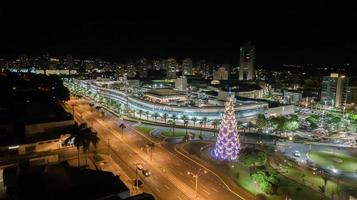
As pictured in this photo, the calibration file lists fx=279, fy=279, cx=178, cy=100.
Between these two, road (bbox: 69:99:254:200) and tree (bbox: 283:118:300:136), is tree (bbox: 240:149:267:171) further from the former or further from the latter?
tree (bbox: 283:118:300:136)

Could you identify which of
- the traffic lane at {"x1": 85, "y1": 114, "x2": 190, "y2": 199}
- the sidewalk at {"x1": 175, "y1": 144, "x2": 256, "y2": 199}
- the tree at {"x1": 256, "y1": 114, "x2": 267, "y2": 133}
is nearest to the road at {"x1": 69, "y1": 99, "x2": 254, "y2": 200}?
the traffic lane at {"x1": 85, "y1": 114, "x2": 190, "y2": 199}

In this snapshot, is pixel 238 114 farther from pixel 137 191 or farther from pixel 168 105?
pixel 137 191

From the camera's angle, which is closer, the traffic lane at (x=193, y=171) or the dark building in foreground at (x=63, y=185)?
the dark building in foreground at (x=63, y=185)

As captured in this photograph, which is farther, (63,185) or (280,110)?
(280,110)

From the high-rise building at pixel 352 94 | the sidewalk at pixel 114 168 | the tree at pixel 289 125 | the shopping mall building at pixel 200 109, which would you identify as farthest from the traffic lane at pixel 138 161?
the high-rise building at pixel 352 94

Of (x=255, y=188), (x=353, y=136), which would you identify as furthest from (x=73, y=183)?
(x=353, y=136)

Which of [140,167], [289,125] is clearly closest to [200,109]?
[289,125]

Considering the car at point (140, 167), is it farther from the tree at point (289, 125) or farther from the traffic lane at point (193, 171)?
the tree at point (289, 125)

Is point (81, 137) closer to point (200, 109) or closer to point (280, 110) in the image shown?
point (200, 109)
